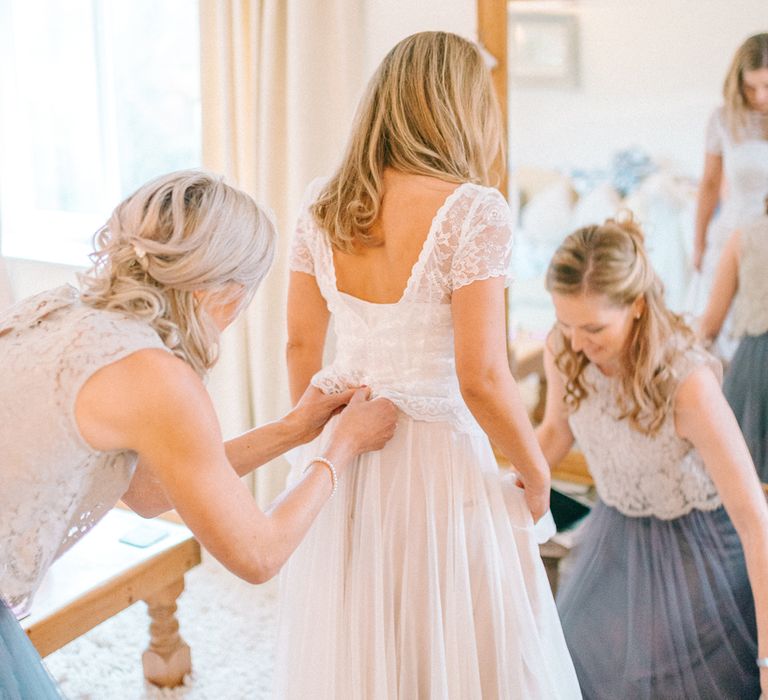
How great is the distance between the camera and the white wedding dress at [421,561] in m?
1.66

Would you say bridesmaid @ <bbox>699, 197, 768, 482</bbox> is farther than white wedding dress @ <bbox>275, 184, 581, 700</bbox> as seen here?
Yes

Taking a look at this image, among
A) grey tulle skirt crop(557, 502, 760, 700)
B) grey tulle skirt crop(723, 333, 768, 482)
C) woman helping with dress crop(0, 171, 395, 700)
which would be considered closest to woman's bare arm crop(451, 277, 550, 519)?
woman helping with dress crop(0, 171, 395, 700)

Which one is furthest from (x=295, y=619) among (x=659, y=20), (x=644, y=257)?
(x=659, y=20)

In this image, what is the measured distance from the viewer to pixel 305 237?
1.80m

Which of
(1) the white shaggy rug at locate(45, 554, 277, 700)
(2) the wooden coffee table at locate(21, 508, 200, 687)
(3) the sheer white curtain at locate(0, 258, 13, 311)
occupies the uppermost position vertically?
(3) the sheer white curtain at locate(0, 258, 13, 311)

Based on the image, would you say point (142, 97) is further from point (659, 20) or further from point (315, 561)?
point (315, 561)

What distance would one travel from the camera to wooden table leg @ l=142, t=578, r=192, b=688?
249 centimetres

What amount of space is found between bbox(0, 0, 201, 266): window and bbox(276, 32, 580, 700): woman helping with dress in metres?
2.38

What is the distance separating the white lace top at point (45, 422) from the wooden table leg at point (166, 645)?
1140mm

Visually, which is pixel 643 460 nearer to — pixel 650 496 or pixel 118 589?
pixel 650 496

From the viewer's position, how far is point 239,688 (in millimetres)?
2508

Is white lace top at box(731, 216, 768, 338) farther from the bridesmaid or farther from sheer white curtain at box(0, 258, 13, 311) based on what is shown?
sheer white curtain at box(0, 258, 13, 311)

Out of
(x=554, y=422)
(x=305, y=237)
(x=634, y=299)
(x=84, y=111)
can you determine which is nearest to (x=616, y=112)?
(x=634, y=299)

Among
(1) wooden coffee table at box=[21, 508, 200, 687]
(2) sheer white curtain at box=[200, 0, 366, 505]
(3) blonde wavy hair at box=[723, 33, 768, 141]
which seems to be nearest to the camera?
(1) wooden coffee table at box=[21, 508, 200, 687]
